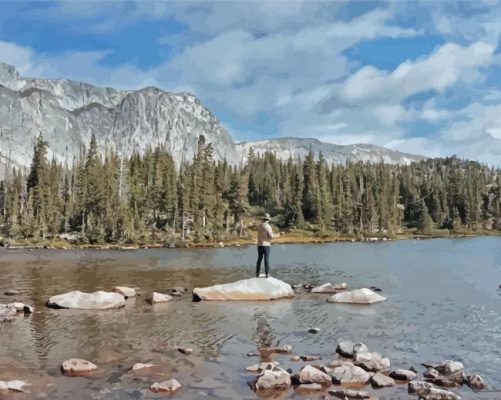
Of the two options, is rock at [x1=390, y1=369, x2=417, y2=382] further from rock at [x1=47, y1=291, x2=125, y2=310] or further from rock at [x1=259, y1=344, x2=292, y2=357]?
rock at [x1=47, y1=291, x2=125, y2=310]

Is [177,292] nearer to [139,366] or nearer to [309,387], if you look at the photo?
[139,366]

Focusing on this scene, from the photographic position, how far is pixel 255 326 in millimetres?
21891

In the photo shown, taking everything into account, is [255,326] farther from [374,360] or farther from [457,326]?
[457,326]

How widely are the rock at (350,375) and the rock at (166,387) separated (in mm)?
4168

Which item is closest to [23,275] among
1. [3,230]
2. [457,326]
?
[457,326]

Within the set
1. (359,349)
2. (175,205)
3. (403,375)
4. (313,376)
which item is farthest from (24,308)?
(175,205)

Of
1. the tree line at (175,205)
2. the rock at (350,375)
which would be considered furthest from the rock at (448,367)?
the tree line at (175,205)

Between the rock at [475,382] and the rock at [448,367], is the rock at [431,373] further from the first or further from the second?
the rock at [475,382]

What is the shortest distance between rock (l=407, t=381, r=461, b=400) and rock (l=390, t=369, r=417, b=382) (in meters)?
0.89

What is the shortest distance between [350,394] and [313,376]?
142cm

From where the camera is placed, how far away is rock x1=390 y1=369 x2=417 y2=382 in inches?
580

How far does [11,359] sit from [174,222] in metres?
115

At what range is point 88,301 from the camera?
2644 centimetres

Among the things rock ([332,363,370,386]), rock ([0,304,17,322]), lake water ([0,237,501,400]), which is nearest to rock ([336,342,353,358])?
lake water ([0,237,501,400])
